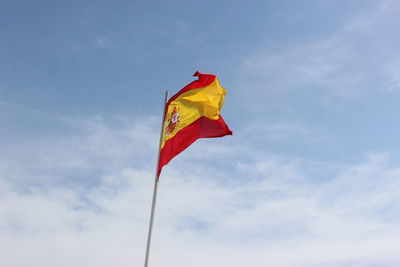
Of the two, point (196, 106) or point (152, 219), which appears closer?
point (152, 219)

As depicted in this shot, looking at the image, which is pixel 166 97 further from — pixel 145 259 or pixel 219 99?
pixel 145 259

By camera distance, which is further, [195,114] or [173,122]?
[195,114]

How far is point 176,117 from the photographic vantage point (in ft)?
80.2

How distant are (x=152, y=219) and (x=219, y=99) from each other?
813 centimetres

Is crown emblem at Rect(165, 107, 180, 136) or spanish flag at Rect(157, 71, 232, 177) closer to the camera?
spanish flag at Rect(157, 71, 232, 177)

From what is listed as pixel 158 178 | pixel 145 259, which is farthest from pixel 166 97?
pixel 145 259

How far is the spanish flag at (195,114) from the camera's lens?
78.6 ft

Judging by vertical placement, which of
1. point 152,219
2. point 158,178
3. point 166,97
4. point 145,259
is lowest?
point 145,259

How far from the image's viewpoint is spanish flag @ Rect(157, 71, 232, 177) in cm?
2397

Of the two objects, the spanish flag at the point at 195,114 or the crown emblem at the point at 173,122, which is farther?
the crown emblem at the point at 173,122

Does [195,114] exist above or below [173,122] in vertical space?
above

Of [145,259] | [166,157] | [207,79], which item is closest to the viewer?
[145,259]

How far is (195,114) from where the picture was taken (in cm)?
2452

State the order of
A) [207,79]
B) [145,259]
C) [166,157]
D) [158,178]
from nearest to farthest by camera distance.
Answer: [145,259]
[158,178]
[166,157]
[207,79]
